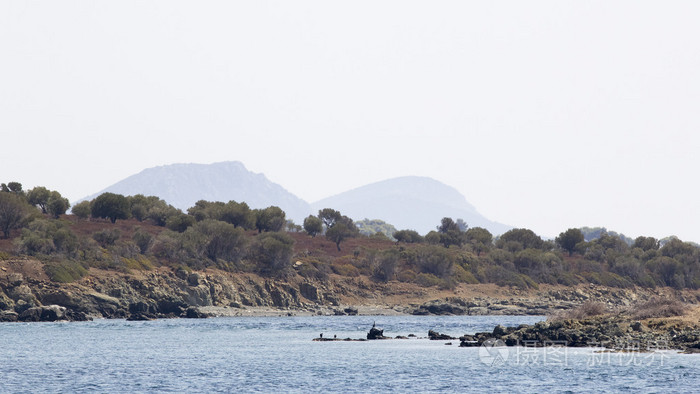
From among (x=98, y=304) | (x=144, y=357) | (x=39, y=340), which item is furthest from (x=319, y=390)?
(x=98, y=304)

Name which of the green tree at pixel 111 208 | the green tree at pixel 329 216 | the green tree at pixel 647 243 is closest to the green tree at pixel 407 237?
the green tree at pixel 329 216

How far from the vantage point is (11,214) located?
115 m

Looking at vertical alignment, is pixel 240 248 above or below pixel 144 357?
above

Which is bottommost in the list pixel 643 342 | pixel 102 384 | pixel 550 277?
pixel 102 384

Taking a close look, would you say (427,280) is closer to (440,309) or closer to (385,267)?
(385,267)

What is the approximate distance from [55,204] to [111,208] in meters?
9.09

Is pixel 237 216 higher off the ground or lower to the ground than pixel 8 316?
higher

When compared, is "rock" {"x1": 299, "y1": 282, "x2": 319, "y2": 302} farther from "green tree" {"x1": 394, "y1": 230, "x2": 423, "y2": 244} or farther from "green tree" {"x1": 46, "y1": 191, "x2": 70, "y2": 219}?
"green tree" {"x1": 394, "y1": 230, "x2": 423, "y2": 244}

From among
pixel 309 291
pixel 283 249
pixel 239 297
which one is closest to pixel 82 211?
pixel 283 249

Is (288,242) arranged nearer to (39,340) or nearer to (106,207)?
(106,207)

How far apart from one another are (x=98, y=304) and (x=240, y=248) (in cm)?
3326

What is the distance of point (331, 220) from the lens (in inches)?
7244

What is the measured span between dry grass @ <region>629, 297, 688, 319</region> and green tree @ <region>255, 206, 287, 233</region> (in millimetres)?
95442

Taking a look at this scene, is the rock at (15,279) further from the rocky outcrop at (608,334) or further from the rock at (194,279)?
the rocky outcrop at (608,334)
